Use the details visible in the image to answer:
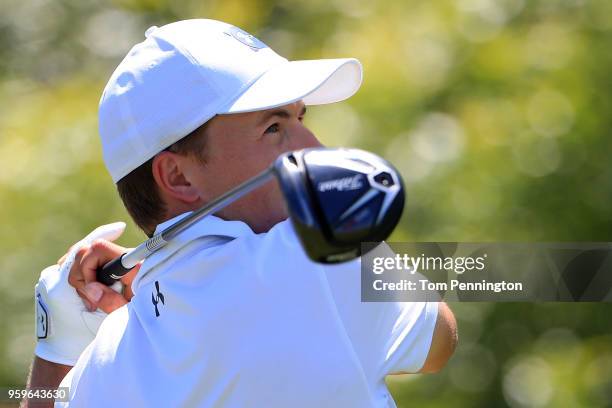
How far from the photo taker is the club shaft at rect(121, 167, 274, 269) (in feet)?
4.74

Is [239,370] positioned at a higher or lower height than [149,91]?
lower

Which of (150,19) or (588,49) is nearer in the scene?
(588,49)

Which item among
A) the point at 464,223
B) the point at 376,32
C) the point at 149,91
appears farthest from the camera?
the point at 376,32

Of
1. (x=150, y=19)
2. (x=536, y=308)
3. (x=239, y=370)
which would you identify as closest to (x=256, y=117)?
(x=239, y=370)

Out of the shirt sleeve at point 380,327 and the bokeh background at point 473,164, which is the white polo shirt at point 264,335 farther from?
the bokeh background at point 473,164

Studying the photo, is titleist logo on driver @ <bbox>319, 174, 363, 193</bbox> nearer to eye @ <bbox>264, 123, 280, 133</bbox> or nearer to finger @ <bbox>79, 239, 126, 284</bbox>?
eye @ <bbox>264, 123, 280, 133</bbox>

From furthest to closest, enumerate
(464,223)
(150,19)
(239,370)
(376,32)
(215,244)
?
(150,19), (376,32), (464,223), (215,244), (239,370)

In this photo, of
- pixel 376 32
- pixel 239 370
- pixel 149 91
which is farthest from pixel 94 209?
pixel 239 370

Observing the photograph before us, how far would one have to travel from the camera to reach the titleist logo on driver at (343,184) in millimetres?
1360

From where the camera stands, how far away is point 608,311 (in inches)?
167

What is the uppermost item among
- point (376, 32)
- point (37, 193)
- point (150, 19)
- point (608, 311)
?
point (150, 19)

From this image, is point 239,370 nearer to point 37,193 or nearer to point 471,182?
point 471,182

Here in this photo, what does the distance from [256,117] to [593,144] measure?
2.58 m

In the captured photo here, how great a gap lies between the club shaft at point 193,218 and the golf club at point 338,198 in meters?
0.04
